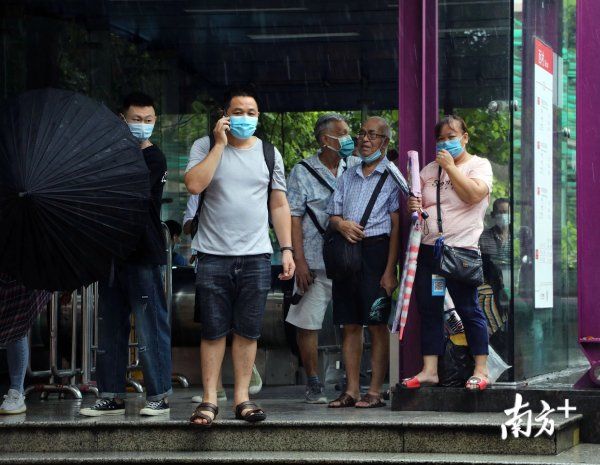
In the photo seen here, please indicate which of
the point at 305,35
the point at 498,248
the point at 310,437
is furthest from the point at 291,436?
the point at 305,35

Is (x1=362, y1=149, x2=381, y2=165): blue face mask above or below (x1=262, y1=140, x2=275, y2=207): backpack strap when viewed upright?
above

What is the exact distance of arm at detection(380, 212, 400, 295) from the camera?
28.1ft

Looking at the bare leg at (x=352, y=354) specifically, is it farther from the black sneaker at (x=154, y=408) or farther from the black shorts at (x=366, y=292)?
the black sneaker at (x=154, y=408)

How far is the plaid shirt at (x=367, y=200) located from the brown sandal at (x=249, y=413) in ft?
5.25

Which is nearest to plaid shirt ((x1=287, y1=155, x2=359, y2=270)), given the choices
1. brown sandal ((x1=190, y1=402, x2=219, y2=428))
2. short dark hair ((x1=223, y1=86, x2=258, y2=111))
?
short dark hair ((x1=223, y1=86, x2=258, y2=111))

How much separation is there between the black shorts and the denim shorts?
109 centimetres

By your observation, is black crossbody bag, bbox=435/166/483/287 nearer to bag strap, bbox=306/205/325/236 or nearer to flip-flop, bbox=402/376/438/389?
flip-flop, bbox=402/376/438/389

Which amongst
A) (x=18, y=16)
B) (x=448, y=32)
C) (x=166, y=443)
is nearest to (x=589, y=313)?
(x=448, y=32)

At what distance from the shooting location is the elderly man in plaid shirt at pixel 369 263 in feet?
28.1

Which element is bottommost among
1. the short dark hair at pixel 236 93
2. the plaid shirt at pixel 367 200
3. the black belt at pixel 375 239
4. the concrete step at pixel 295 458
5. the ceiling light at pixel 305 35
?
the concrete step at pixel 295 458

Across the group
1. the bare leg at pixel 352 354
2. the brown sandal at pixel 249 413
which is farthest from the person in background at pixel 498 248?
the brown sandal at pixel 249 413

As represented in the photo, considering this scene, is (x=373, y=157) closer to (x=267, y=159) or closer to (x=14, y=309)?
(x=267, y=159)

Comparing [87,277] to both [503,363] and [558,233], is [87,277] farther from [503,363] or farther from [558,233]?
[558,233]

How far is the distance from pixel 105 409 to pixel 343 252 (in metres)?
1.74
